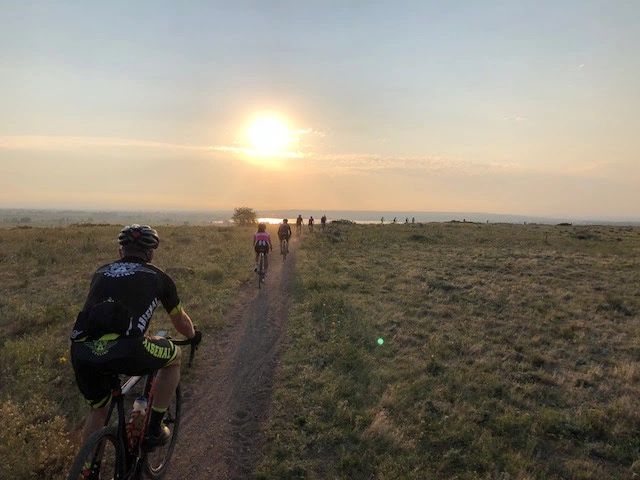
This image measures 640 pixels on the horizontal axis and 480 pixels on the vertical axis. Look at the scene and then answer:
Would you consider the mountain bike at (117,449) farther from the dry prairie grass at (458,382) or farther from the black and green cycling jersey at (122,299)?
the dry prairie grass at (458,382)

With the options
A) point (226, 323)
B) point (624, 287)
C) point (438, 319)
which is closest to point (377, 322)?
point (438, 319)

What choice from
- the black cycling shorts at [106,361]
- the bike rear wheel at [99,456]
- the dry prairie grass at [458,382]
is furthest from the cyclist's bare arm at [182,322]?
the dry prairie grass at [458,382]

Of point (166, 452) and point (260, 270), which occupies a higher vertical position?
point (260, 270)

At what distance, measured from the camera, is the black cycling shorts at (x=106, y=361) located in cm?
407

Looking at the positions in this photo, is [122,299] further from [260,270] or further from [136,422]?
[260,270]

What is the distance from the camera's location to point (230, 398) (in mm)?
8375

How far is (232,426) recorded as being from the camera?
7.37m

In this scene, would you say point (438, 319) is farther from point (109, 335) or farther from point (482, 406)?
point (109, 335)

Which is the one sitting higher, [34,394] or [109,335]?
[109,335]

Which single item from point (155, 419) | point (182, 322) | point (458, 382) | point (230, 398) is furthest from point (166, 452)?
point (458, 382)

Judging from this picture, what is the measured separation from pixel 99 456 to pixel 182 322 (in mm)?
1540

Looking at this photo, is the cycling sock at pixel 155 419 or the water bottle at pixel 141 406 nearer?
the water bottle at pixel 141 406

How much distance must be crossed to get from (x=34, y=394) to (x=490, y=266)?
944 inches

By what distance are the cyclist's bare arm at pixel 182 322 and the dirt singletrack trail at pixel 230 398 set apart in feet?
7.87
